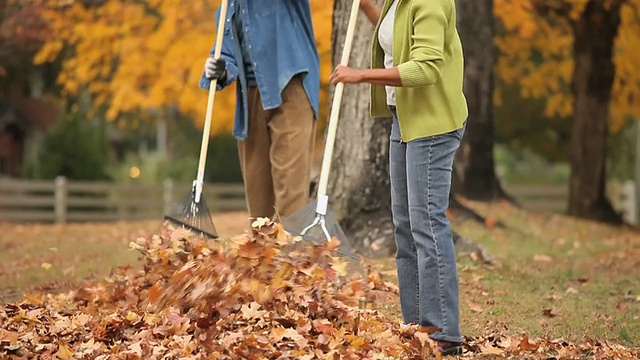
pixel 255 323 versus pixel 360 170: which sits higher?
pixel 360 170

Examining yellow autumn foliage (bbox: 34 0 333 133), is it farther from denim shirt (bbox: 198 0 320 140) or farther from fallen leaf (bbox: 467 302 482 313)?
fallen leaf (bbox: 467 302 482 313)

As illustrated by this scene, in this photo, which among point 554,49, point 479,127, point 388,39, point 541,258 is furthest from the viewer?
point 554,49

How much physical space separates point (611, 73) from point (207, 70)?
12190mm

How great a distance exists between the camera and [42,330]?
5.48 m

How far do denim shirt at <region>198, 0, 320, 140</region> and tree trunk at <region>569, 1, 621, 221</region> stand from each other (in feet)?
37.3

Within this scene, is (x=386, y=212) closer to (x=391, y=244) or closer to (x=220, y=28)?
(x=391, y=244)

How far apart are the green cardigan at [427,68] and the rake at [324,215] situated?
0.42 meters

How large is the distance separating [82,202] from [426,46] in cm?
1990

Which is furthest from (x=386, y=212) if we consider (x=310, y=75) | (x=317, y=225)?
(x=317, y=225)

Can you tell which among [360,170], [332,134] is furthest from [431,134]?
[360,170]

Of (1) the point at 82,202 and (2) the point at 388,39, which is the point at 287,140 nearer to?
(2) the point at 388,39

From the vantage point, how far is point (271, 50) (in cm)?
660

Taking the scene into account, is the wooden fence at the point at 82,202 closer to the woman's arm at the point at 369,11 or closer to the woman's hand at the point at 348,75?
the woman's arm at the point at 369,11

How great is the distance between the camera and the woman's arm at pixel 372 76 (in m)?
4.95
